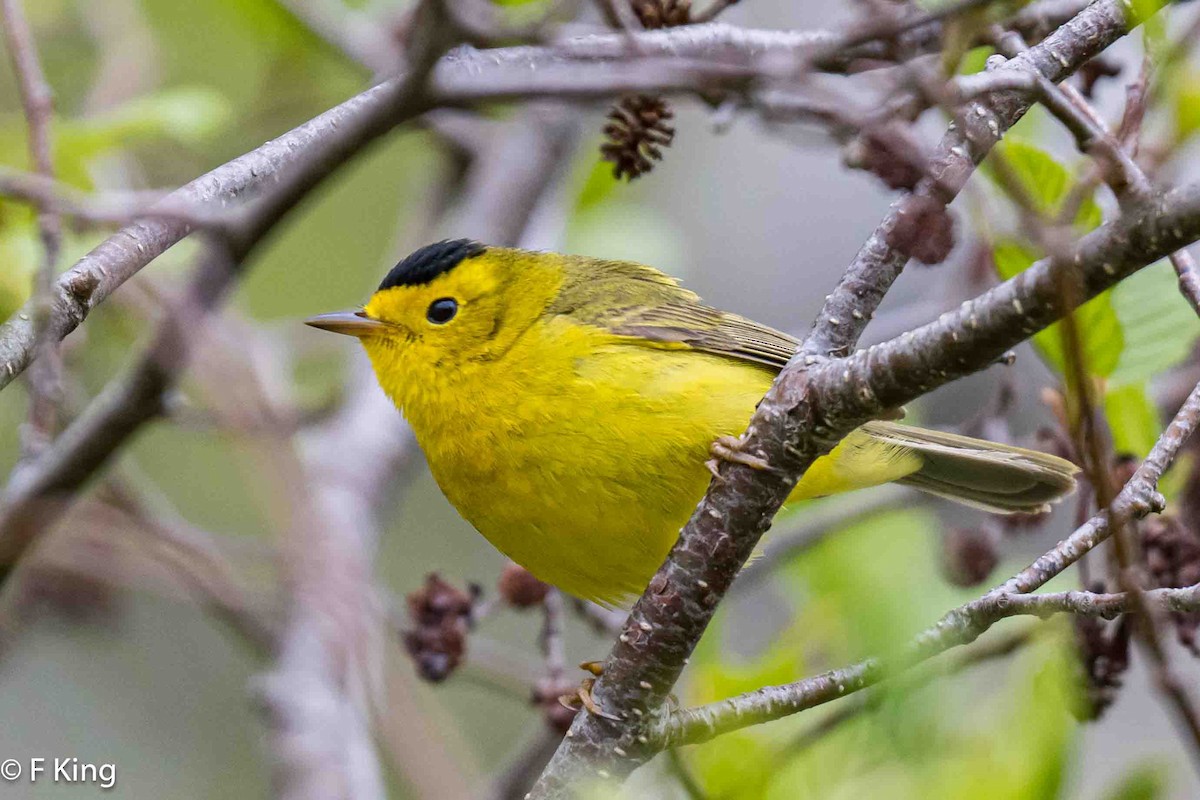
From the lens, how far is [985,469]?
446 cm

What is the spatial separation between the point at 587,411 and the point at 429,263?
1.08 m

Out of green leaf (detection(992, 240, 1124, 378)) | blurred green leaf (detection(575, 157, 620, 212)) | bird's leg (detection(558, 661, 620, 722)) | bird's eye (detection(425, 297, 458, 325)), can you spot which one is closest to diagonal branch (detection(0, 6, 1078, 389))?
green leaf (detection(992, 240, 1124, 378))

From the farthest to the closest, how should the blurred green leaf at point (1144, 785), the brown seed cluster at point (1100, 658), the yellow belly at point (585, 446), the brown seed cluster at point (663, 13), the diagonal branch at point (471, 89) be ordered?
the brown seed cluster at point (663, 13), the yellow belly at point (585, 446), the brown seed cluster at point (1100, 658), the blurred green leaf at point (1144, 785), the diagonal branch at point (471, 89)

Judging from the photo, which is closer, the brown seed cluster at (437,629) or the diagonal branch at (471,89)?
the diagonal branch at (471,89)

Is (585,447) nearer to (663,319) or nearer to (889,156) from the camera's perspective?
(663,319)

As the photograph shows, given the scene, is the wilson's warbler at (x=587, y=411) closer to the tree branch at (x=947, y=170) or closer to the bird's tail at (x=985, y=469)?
the bird's tail at (x=985, y=469)

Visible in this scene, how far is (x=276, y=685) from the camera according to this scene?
4.05 meters

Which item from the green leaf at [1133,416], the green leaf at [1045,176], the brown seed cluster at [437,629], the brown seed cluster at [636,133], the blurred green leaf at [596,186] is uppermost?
the blurred green leaf at [596,186]

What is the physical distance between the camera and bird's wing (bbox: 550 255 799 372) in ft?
13.3

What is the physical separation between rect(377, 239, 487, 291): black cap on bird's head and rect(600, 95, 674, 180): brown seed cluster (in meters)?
0.90

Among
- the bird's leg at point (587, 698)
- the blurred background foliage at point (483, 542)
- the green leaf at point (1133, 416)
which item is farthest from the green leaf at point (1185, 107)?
the bird's leg at point (587, 698)

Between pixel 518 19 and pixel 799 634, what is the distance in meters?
2.19

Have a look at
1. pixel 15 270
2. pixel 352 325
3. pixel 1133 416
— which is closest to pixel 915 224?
pixel 1133 416

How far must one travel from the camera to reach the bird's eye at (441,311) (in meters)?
4.30
